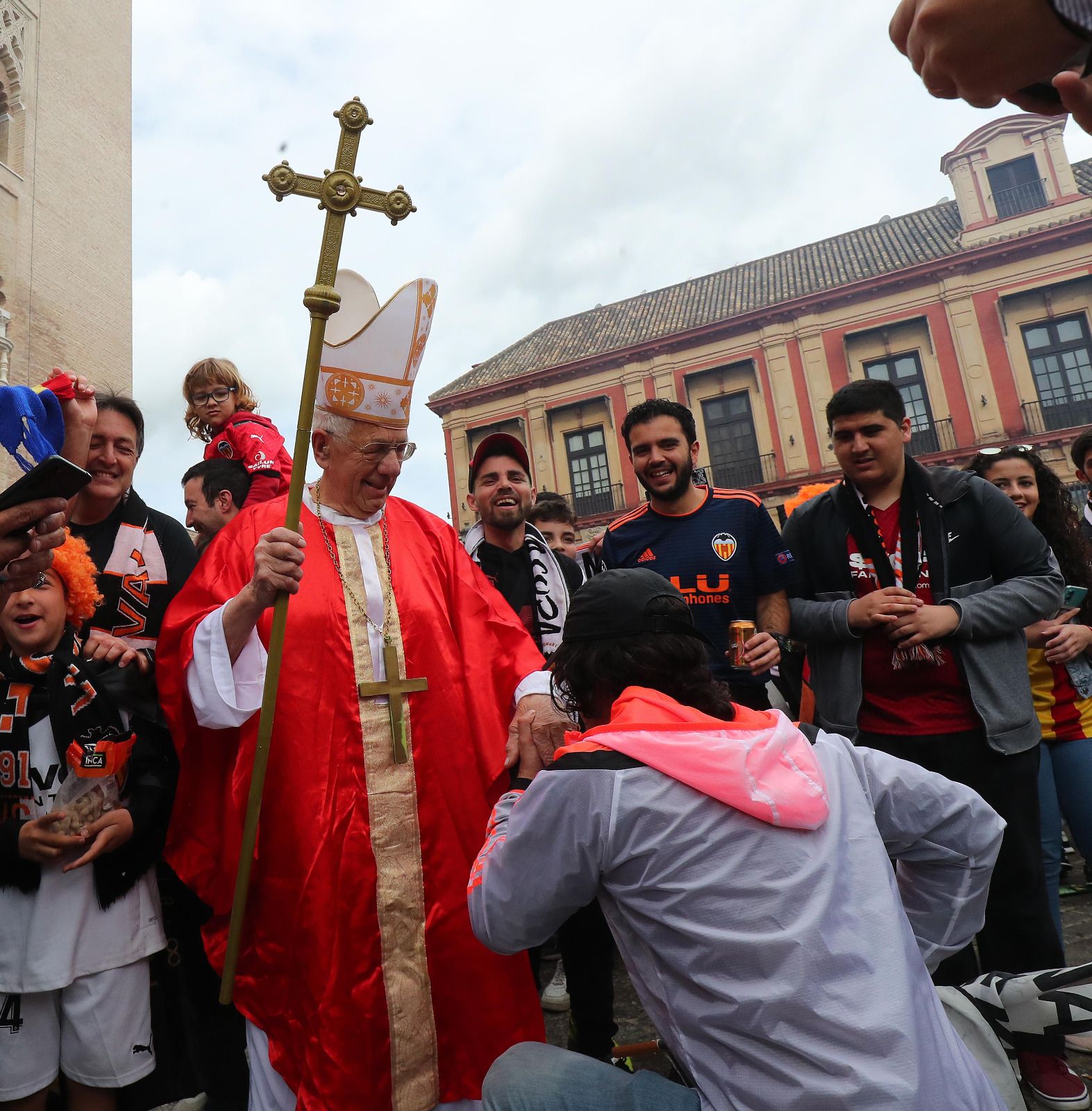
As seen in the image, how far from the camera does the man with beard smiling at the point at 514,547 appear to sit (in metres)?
3.49

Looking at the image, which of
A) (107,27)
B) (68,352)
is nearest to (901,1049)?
(68,352)

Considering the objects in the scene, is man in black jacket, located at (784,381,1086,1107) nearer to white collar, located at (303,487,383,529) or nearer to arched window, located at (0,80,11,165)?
white collar, located at (303,487,383,529)

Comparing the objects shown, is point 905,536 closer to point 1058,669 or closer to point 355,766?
point 1058,669

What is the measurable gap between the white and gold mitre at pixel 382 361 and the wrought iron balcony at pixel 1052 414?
1918cm

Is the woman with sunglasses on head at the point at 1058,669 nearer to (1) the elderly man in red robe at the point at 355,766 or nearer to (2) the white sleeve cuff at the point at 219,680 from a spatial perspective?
(1) the elderly man in red robe at the point at 355,766

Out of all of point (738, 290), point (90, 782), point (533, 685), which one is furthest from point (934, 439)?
point (90, 782)

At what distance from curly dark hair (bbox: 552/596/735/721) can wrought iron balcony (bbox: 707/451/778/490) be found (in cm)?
1875

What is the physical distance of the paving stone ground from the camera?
2.53 metres

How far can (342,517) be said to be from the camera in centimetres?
251

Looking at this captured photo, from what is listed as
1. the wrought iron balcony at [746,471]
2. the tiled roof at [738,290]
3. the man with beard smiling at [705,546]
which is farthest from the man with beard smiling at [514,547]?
the tiled roof at [738,290]

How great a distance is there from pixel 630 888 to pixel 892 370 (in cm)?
2019

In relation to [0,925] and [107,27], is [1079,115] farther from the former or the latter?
[107,27]

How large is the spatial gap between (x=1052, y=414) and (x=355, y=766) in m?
20.0

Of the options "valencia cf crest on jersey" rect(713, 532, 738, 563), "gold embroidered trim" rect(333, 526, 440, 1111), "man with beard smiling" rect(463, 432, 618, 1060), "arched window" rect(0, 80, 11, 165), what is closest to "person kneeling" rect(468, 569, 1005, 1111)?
"gold embroidered trim" rect(333, 526, 440, 1111)
